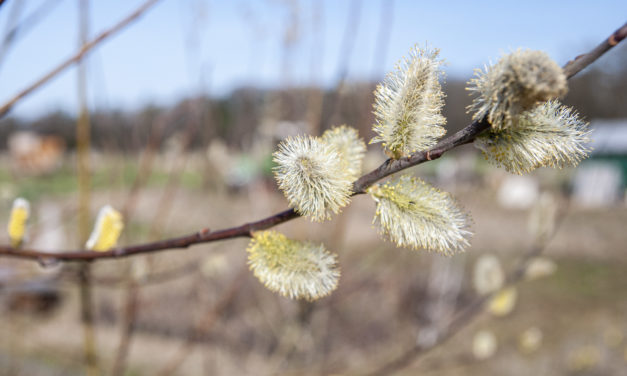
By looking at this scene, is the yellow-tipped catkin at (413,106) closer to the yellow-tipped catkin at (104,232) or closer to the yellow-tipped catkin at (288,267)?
the yellow-tipped catkin at (288,267)

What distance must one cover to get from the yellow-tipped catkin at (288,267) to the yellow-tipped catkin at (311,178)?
0.07m

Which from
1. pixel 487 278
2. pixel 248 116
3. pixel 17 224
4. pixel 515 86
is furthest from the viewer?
pixel 248 116

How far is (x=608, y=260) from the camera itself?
6.53 m

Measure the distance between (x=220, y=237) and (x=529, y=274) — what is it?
1223mm

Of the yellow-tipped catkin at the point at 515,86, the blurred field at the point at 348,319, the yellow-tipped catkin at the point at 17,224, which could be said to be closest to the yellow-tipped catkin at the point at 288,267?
the yellow-tipped catkin at the point at 515,86

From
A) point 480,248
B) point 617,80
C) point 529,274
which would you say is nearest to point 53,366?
point 529,274

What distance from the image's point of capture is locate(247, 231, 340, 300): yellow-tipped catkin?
0.46 metres

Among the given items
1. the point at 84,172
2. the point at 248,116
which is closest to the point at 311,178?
the point at 84,172

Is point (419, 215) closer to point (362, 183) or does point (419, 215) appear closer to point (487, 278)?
point (362, 183)

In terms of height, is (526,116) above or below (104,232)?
below

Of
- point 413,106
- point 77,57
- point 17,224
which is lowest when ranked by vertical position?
point 413,106

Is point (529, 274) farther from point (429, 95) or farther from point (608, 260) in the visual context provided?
point (608, 260)

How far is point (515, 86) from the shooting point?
1.14 feet

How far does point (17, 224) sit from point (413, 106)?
554 millimetres
